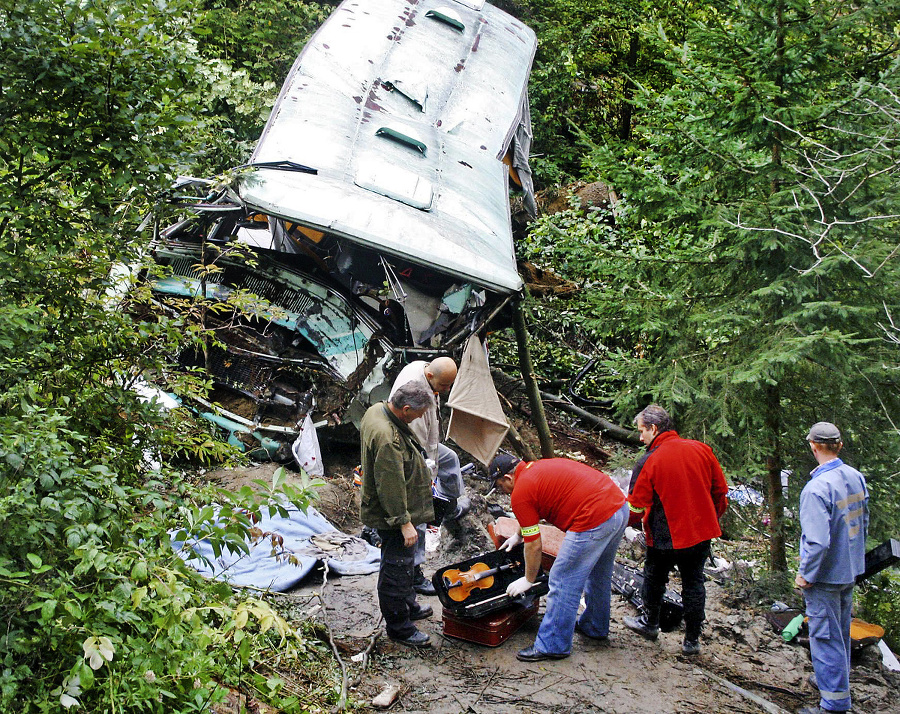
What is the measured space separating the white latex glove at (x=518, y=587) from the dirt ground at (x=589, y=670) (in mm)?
382

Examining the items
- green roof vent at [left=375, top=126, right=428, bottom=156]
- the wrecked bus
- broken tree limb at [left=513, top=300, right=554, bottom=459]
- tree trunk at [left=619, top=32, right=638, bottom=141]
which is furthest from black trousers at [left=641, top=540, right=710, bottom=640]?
tree trunk at [left=619, top=32, right=638, bottom=141]

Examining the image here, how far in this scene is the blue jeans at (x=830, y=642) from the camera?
157 inches

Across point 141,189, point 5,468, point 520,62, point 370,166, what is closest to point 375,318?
point 370,166

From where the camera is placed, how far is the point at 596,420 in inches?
392

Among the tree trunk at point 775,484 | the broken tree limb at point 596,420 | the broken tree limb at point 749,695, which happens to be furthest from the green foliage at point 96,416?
the broken tree limb at point 596,420

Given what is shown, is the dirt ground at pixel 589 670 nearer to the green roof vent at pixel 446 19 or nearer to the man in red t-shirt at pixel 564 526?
the man in red t-shirt at pixel 564 526

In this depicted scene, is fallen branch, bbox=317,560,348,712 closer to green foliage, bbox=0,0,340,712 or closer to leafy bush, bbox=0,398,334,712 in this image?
green foliage, bbox=0,0,340,712

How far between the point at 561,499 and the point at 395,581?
1.14 m

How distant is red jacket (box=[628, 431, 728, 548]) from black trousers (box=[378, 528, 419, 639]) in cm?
156

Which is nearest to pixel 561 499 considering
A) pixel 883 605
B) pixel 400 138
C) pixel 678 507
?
pixel 678 507

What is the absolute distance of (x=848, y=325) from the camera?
4977mm

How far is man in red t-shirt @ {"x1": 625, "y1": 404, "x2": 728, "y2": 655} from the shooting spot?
4.34 meters

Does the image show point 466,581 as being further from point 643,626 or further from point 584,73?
point 584,73

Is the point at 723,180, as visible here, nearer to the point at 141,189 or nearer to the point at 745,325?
the point at 745,325
